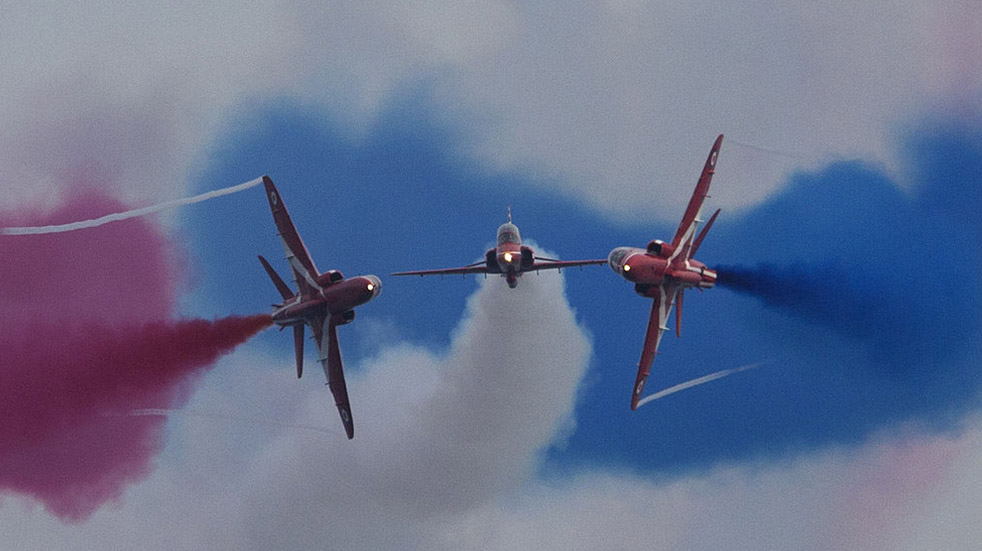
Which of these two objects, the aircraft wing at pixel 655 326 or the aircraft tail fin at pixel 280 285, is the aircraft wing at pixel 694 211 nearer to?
the aircraft wing at pixel 655 326

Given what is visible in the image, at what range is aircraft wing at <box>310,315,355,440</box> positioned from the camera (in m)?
64.1

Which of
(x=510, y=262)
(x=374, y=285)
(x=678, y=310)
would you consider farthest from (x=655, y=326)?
(x=374, y=285)

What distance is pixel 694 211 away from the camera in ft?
212

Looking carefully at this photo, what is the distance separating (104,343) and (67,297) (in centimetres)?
690

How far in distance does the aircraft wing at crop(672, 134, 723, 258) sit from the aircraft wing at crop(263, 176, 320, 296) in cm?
1746

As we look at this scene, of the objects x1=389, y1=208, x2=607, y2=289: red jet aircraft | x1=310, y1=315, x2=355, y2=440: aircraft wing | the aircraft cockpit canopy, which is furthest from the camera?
the aircraft cockpit canopy

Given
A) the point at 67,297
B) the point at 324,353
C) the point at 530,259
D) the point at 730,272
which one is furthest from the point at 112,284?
the point at 730,272

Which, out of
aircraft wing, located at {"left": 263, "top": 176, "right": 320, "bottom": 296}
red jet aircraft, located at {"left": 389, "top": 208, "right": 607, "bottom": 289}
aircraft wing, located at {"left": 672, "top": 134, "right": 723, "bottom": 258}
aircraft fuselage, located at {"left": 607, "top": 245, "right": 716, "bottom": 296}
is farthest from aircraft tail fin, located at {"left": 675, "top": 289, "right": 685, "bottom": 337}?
aircraft wing, located at {"left": 263, "top": 176, "right": 320, "bottom": 296}

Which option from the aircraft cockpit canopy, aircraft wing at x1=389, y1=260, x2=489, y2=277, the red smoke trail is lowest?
the red smoke trail

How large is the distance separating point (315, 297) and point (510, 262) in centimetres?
1192

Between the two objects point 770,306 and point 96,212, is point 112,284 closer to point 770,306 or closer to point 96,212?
point 96,212

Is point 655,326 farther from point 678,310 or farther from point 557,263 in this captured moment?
point 557,263

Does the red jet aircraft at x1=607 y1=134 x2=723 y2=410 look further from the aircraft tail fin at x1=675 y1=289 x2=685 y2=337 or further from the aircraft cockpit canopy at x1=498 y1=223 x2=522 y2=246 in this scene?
the aircraft cockpit canopy at x1=498 y1=223 x2=522 y2=246

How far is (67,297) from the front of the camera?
72.6m
